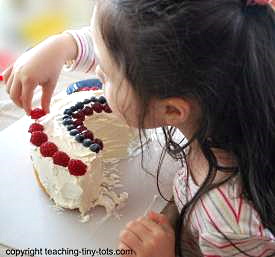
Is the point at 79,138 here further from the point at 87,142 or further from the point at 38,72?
the point at 38,72

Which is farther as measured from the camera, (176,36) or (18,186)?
(18,186)

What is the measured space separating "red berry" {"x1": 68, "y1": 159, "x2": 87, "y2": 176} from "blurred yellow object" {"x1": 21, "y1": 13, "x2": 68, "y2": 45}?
47cm

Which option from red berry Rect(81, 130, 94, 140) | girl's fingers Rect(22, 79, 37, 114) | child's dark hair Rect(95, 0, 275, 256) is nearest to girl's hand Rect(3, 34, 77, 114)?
girl's fingers Rect(22, 79, 37, 114)

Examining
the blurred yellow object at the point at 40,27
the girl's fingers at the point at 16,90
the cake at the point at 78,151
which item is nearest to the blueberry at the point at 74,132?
the cake at the point at 78,151

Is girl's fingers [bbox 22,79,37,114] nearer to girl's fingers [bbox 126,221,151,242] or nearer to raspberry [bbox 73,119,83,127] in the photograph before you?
raspberry [bbox 73,119,83,127]

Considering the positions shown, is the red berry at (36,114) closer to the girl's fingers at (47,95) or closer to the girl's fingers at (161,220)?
the girl's fingers at (47,95)

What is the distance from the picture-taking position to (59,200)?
55cm

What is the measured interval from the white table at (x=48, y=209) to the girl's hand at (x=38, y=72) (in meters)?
0.07

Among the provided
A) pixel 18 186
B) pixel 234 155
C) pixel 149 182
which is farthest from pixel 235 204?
pixel 18 186

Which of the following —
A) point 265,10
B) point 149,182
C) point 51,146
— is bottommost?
point 149,182

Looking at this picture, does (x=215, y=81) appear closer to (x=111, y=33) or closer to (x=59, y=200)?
(x=111, y=33)

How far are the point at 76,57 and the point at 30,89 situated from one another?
0.11 m

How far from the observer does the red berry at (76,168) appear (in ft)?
1.70

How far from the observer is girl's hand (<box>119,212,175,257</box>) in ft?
1.60
